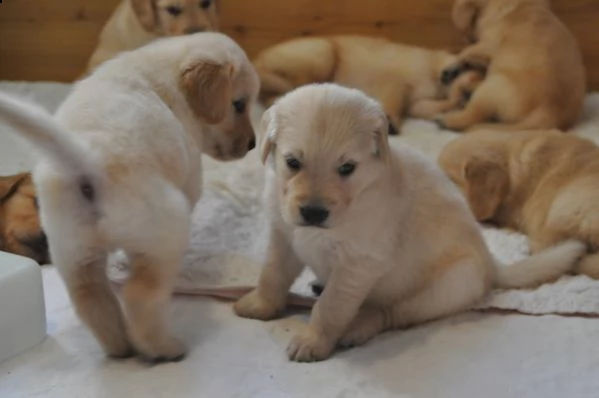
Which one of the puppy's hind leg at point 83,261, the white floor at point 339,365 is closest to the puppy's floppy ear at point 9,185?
the white floor at point 339,365

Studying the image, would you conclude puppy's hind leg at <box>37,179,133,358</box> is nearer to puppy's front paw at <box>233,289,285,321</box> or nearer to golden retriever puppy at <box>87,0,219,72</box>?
puppy's front paw at <box>233,289,285,321</box>

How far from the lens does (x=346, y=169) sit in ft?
6.13

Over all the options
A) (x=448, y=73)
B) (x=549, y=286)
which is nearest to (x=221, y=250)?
(x=549, y=286)

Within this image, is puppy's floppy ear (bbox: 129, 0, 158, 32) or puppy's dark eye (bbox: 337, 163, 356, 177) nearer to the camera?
puppy's dark eye (bbox: 337, 163, 356, 177)

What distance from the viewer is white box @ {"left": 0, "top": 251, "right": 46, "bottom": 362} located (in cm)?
200

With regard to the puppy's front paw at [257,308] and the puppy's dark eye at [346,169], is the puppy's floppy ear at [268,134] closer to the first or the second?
the puppy's dark eye at [346,169]

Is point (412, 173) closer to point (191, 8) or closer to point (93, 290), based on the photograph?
point (93, 290)

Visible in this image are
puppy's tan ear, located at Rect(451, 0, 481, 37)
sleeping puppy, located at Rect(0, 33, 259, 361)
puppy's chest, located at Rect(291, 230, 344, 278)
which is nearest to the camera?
Result: sleeping puppy, located at Rect(0, 33, 259, 361)

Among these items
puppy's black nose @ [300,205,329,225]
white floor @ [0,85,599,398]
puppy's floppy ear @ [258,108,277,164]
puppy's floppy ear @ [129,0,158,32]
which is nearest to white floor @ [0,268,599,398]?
white floor @ [0,85,599,398]

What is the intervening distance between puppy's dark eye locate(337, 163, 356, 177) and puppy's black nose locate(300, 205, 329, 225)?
11 cm

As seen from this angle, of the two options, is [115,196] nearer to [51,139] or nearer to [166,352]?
[51,139]

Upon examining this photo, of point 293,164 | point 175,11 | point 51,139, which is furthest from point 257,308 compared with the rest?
point 175,11

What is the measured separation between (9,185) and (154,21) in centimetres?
145

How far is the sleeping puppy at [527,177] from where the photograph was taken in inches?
104
